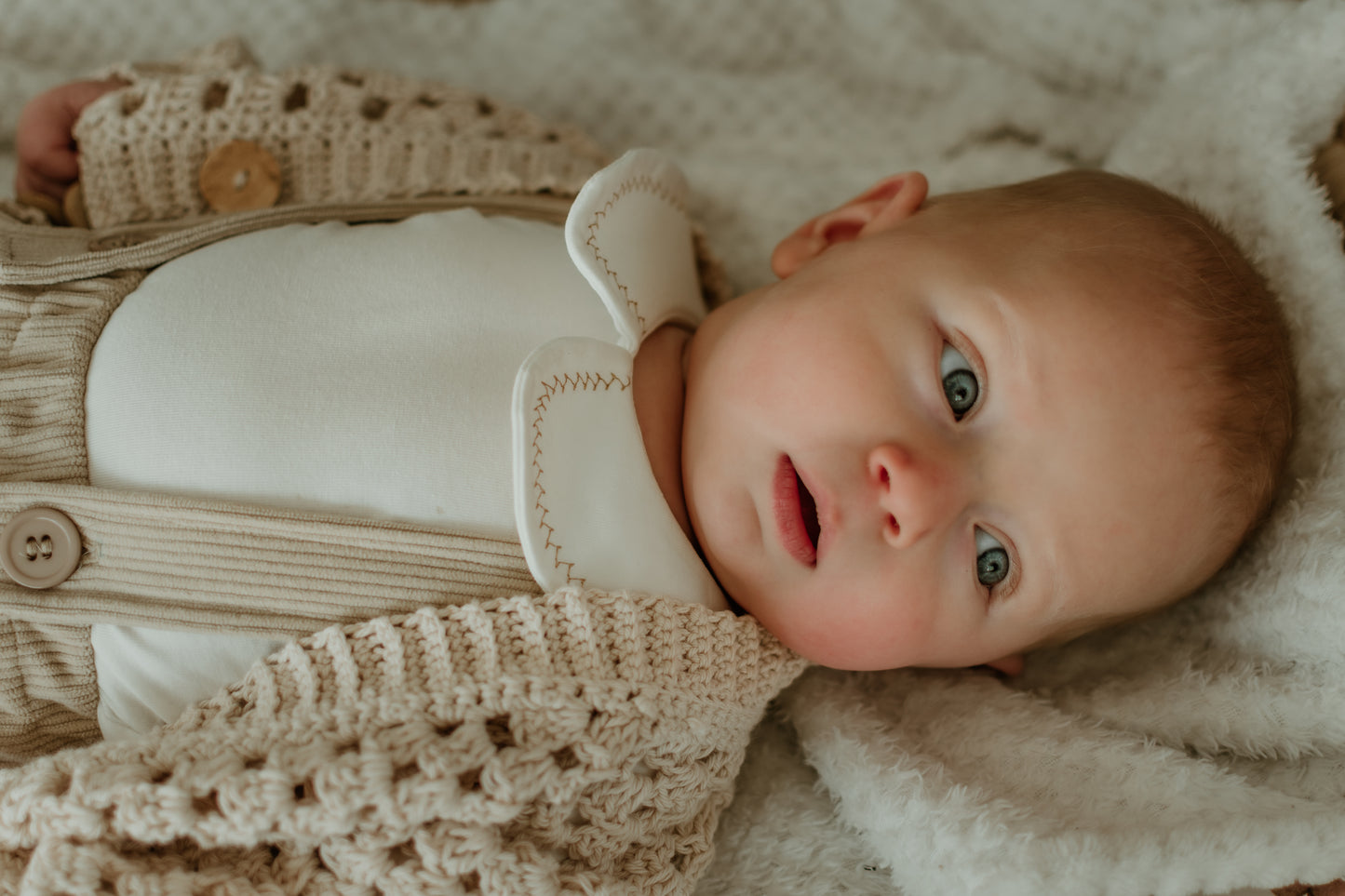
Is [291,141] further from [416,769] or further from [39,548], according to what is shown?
[416,769]

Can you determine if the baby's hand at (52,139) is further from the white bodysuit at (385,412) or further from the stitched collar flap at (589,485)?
the stitched collar flap at (589,485)

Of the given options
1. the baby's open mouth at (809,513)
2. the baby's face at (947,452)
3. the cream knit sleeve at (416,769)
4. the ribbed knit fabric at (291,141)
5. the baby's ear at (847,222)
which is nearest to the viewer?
the cream knit sleeve at (416,769)

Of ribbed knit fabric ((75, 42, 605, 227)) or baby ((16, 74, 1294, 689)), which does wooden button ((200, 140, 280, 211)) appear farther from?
baby ((16, 74, 1294, 689))

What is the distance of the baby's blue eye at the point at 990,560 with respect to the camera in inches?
47.8

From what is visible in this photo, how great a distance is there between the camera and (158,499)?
3.84ft

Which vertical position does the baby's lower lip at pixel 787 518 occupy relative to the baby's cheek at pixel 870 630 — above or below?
above

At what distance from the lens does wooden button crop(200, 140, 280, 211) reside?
5.04ft

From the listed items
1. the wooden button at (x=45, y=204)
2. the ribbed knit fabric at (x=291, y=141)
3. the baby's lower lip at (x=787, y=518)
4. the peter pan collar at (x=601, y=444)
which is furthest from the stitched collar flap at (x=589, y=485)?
the wooden button at (x=45, y=204)

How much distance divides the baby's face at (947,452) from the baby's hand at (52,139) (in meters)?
1.13

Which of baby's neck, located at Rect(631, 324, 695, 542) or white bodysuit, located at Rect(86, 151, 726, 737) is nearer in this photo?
white bodysuit, located at Rect(86, 151, 726, 737)

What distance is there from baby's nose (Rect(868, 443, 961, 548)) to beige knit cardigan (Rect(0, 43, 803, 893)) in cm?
28

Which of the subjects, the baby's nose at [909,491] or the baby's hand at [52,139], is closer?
the baby's nose at [909,491]

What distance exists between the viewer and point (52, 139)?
5.16 ft

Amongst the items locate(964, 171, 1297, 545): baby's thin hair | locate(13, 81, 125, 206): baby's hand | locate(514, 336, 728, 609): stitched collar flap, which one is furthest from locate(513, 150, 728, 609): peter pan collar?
locate(13, 81, 125, 206): baby's hand
